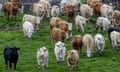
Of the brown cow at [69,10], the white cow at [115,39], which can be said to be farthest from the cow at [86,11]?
the white cow at [115,39]

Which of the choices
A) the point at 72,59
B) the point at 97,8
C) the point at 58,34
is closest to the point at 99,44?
the point at 58,34

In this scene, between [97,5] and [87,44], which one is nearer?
[87,44]

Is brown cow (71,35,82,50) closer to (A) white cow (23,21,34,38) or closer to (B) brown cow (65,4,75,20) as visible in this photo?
(A) white cow (23,21,34,38)

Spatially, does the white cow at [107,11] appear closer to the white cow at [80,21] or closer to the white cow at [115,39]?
the white cow at [80,21]

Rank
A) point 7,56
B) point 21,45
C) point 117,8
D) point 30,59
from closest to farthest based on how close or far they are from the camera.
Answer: point 7,56, point 30,59, point 21,45, point 117,8

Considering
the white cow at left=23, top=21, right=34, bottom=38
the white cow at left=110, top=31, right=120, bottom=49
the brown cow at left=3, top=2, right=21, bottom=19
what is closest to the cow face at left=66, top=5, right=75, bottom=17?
the brown cow at left=3, top=2, right=21, bottom=19

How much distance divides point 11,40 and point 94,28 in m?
7.00

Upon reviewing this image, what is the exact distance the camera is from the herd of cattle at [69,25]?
101 feet

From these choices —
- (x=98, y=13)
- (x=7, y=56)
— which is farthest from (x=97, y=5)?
(x=7, y=56)

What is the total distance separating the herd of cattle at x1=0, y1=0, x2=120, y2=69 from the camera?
101 ft

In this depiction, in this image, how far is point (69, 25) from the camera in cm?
3969

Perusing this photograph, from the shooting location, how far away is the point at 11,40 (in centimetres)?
3806

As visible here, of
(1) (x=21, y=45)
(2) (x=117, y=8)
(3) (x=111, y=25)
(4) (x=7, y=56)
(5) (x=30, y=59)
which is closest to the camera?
(4) (x=7, y=56)

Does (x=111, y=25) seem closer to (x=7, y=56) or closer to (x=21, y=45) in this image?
(x=21, y=45)
